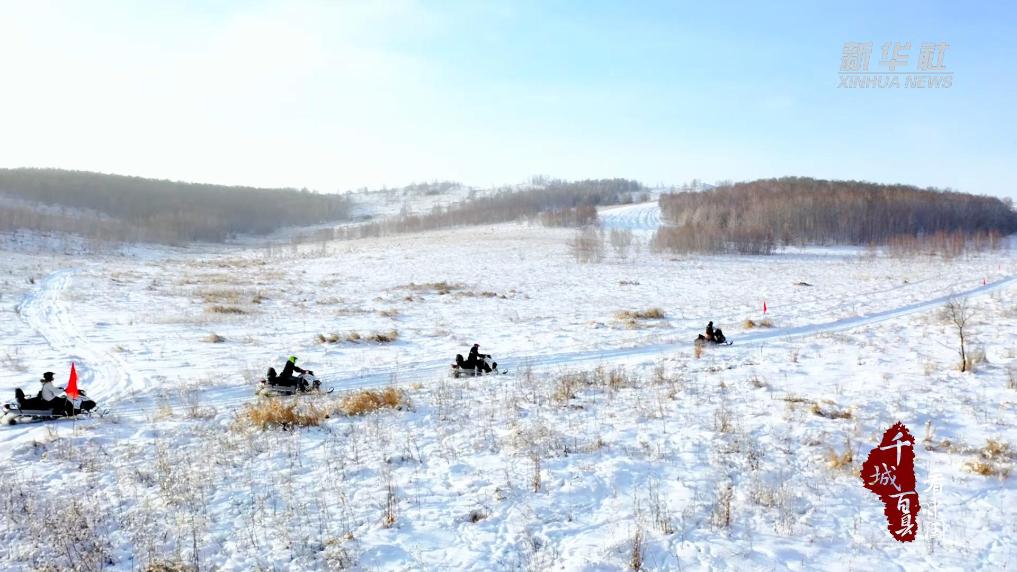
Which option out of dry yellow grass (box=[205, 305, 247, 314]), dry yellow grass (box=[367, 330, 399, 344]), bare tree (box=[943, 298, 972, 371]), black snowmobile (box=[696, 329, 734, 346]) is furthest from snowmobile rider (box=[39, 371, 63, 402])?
bare tree (box=[943, 298, 972, 371])

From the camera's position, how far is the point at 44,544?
591cm

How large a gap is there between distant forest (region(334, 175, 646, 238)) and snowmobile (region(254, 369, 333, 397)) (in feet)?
295

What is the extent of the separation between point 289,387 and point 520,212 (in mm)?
118501

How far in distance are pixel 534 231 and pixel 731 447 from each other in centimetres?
8912

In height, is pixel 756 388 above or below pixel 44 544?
above

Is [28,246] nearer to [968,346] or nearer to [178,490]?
[178,490]

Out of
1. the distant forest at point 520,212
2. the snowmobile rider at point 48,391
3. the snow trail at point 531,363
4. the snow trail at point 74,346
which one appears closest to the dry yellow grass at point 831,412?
the snow trail at point 531,363

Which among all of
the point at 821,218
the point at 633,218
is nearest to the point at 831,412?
the point at 821,218

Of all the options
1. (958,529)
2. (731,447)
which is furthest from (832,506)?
(731,447)

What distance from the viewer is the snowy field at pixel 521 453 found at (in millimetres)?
5746

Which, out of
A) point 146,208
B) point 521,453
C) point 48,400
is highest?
point 146,208

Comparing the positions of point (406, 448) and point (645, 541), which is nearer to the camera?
point (645, 541)

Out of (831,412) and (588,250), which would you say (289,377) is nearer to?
(831,412)

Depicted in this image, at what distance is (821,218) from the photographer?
9406cm
